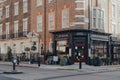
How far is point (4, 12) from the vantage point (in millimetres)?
51625

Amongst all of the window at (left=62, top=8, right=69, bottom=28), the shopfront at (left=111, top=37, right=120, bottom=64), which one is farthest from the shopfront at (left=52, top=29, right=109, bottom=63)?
the shopfront at (left=111, top=37, right=120, bottom=64)

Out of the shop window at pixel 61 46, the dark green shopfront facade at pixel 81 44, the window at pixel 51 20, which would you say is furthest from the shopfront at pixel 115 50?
the window at pixel 51 20

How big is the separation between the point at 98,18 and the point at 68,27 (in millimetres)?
4274

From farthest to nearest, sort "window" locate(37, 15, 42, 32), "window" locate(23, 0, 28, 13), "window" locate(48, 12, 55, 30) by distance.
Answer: "window" locate(23, 0, 28, 13)
"window" locate(37, 15, 42, 32)
"window" locate(48, 12, 55, 30)

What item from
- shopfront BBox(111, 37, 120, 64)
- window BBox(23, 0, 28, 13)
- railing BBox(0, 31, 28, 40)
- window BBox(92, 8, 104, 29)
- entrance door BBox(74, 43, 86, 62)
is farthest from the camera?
window BBox(23, 0, 28, 13)

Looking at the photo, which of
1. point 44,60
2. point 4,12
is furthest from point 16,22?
point 44,60

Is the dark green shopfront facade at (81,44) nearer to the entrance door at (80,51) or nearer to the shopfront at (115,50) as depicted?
the entrance door at (80,51)

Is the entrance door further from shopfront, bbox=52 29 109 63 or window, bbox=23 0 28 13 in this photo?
window, bbox=23 0 28 13

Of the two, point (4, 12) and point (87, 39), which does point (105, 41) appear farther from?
point (4, 12)

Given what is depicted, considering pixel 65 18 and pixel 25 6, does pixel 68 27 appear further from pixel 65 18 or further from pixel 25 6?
pixel 25 6

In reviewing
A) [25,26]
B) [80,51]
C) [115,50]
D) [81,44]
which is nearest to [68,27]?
[81,44]

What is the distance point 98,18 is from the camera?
37.1 meters

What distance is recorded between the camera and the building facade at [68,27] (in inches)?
1366

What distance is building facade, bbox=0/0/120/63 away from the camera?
3469 cm
